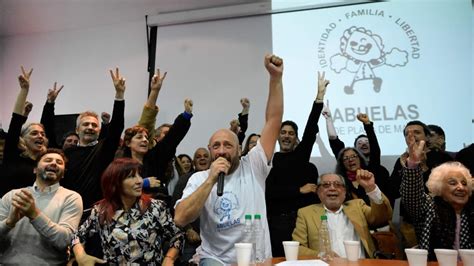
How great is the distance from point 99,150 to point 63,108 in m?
3.32

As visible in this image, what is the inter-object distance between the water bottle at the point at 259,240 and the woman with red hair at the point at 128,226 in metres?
0.45

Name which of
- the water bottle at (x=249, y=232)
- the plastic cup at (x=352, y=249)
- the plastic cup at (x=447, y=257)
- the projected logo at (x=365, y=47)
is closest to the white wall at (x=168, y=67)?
the projected logo at (x=365, y=47)

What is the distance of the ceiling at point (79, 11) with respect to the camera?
4879 mm

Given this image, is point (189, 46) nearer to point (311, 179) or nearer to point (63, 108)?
point (63, 108)

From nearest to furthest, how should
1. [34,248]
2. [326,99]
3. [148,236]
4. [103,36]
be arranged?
[148,236] < [34,248] < [326,99] < [103,36]

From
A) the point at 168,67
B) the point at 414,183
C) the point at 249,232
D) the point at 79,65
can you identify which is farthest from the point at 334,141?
the point at 79,65

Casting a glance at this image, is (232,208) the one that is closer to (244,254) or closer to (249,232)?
(249,232)

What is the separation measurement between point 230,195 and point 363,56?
106 inches

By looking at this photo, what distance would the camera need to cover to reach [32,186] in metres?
2.60

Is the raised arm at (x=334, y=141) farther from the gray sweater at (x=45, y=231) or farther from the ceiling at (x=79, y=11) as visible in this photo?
the gray sweater at (x=45, y=231)

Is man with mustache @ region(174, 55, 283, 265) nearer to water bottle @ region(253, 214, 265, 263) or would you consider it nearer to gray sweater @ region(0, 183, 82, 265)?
water bottle @ region(253, 214, 265, 263)

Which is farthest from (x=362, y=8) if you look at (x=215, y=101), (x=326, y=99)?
(x=215, y=101)

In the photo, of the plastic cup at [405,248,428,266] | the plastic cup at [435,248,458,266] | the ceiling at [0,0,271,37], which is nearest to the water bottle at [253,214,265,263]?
the plastic cup at [405,248,428,266]

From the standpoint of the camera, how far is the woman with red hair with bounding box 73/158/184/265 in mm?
2066
